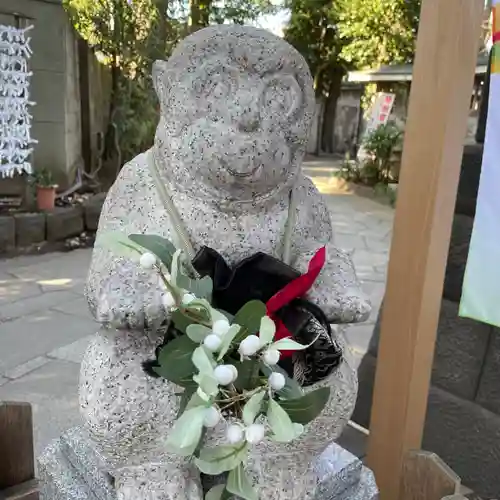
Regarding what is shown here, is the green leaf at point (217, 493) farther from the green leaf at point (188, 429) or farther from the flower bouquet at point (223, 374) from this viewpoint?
the green leaf at point (188, 429)

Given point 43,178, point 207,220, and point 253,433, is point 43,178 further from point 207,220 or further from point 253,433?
point 253,433

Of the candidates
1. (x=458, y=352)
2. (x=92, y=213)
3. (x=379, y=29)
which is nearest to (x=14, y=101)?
(x=92, y=213)

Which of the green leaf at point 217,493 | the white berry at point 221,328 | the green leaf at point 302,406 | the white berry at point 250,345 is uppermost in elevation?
the white berry at point 221,328

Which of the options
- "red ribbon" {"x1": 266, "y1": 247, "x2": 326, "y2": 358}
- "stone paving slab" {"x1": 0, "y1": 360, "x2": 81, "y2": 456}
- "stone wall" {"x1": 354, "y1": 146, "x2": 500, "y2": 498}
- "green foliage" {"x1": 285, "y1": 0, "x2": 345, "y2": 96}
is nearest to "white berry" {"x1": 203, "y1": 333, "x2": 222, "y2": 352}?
"red ribbon" {"x1": 266, "y1": 247, "x2": 326, "y2": 358}

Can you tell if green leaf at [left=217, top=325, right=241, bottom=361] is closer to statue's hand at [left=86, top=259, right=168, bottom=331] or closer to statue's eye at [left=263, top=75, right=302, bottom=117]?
statue's hand at [left=86, top=259, right=168, bottom=331]

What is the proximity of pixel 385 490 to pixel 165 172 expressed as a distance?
1141 mm

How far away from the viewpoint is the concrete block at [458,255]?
217cm

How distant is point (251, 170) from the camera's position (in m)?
1.03

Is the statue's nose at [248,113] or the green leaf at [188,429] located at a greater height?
the statue's nose at [248,113]

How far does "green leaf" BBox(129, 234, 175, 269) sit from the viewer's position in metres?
0.86

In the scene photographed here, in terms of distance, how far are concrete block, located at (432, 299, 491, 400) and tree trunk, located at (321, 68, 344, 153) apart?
607 inches

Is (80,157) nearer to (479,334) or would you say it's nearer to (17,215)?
(17,215)

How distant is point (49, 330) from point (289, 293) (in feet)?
9.50

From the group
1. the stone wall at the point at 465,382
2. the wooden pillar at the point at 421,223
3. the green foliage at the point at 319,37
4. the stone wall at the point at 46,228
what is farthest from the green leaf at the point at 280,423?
the green foliage at the point at 319,37
